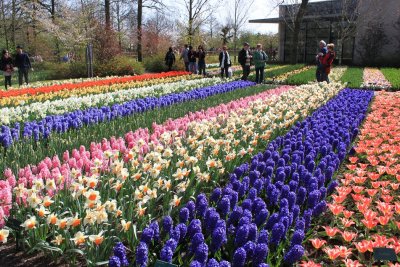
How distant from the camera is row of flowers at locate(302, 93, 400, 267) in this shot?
300cm

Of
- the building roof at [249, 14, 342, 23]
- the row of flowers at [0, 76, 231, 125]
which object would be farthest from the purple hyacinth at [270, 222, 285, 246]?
the building roof at [249, 14, 342, 23]

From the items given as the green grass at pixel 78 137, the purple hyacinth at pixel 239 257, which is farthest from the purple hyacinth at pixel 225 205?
the green grass at pixel 78 137

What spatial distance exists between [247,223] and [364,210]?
1.30 m

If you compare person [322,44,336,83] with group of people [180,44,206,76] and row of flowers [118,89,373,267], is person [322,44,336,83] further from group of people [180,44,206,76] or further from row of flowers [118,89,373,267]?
row of flowers [118,89,373,267]

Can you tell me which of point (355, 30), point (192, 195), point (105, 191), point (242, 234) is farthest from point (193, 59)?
point (355, 30)

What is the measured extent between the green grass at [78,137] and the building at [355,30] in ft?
88.0

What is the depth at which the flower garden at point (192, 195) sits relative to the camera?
2717 mm

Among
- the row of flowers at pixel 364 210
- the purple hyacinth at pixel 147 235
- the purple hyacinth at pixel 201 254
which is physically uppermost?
the purple hyacinth at pixel 147 235

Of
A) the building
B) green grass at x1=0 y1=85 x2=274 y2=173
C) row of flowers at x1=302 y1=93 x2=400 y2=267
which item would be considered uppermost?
the building

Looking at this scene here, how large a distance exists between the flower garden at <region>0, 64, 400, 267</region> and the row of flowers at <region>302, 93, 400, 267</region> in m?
0.01

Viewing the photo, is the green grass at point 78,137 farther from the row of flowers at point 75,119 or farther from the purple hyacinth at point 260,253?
the purple hyacinth at point 260,253

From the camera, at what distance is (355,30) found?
112 ft

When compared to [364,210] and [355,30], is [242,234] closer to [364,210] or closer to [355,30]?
[364,210]

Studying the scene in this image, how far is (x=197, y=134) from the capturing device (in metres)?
5.07
